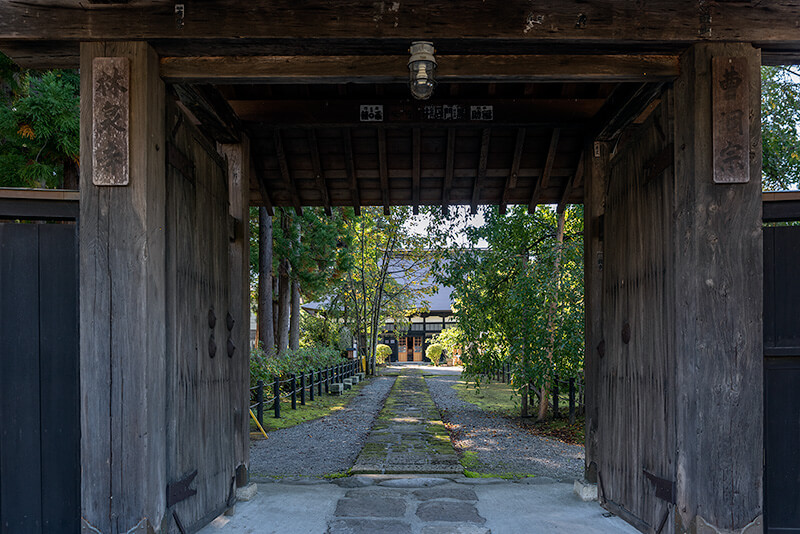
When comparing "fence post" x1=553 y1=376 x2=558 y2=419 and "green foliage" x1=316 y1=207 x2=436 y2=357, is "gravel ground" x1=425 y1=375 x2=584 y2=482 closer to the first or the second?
"fence post" x1=553 y1=376 x2=558 y2=419

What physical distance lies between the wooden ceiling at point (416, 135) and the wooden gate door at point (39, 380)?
1288 millimetres

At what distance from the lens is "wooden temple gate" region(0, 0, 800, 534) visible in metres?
2.86

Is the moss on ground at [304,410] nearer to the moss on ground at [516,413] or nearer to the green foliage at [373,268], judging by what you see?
the moss on ground at [516,413]

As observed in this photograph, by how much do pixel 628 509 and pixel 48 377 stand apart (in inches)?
140

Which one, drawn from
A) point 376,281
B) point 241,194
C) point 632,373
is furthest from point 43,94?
point 376,281

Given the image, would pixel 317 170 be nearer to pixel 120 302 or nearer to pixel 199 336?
pixel 199 336

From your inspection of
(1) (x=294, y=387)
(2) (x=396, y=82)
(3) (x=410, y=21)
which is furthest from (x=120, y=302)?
(1) (x=294, y=387)

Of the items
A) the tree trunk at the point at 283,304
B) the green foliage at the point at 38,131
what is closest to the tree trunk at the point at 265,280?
the tree trunk at the point at 283,304

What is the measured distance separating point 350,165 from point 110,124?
2469 millimetres

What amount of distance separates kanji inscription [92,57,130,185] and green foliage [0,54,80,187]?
15.9 ft

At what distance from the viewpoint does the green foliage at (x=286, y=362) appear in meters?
9.36

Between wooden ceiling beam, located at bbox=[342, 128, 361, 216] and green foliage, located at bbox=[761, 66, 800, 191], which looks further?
green foliage, located at bbox=[761, 66, 800, 191]

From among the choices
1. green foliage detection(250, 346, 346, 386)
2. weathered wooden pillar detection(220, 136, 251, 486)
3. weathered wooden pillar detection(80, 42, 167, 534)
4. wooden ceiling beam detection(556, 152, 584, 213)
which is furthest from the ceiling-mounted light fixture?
green foliage detection(250, 346, 346, 386)

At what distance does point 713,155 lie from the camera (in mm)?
2971
